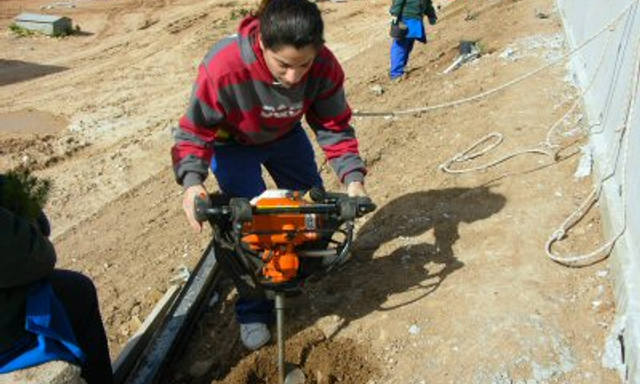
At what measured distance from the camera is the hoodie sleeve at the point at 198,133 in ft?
9.84

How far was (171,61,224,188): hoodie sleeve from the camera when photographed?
3.00 meters

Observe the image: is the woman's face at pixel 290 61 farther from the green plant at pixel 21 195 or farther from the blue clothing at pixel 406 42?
the blue clothing at pixel 406 42

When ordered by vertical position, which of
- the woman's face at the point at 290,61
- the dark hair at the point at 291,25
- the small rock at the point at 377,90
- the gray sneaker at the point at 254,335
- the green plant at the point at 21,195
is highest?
the dark hair at the point at 291,25

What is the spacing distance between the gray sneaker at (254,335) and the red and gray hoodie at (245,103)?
911mm

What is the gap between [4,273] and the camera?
7.75 ft

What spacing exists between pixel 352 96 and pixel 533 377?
5.84 metres

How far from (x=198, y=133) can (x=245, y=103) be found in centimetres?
26

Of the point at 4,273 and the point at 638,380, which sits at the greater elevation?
the point at 4,273

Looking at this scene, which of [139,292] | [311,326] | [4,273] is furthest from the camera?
[139,292]

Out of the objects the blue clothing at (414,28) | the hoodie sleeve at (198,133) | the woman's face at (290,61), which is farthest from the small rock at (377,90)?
the woman's face at (290,61)

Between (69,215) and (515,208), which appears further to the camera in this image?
(69,215)

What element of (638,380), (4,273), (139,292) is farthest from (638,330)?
(139,292)

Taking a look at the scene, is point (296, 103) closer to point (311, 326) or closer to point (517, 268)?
point (311, 326)

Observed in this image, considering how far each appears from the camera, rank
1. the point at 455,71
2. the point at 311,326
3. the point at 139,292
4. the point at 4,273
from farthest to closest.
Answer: the point at 455,71, the point at 139,292, the point at 311,326, the point at 4,273
